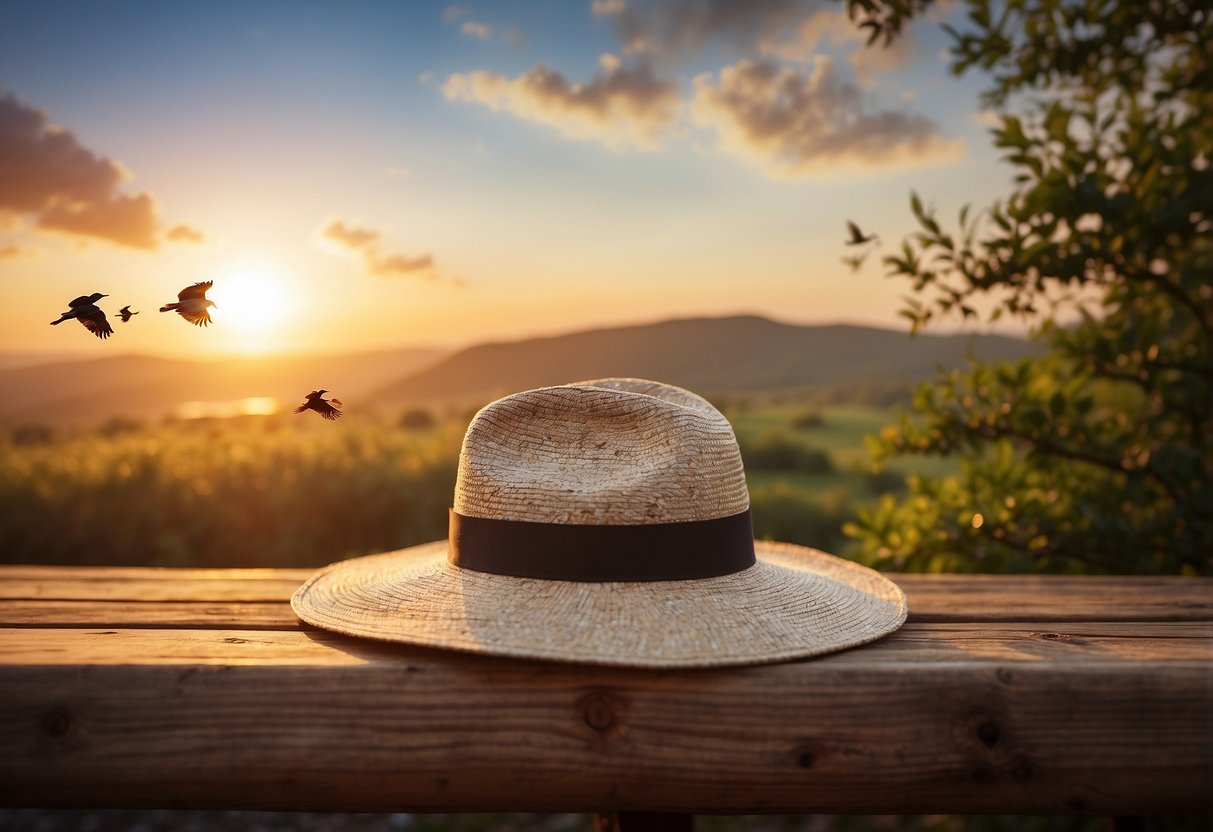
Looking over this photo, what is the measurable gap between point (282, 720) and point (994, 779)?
125 centimetres

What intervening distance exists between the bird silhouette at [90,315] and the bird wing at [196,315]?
14cm

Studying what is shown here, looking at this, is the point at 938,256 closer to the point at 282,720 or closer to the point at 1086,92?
the point at 1086,92

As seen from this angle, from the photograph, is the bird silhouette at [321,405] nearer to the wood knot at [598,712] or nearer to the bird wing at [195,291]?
the bird wing at [195,291]

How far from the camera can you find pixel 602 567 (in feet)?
5.23

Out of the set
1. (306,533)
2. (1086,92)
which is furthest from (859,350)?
(306,533)

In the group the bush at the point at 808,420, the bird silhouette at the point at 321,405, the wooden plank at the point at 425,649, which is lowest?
the wooden plank at the point at 425,649

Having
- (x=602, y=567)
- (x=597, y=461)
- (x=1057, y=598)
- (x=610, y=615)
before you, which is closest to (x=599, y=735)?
(x=610, y=615)

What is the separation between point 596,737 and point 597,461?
2.02 feet

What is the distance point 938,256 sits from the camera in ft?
8.82

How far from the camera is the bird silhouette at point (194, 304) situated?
155 cm


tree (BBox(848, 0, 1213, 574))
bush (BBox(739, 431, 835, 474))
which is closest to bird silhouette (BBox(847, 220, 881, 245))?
tree (BBox(848, 0, 1213, 574))

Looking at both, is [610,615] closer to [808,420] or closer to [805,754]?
[805,754]

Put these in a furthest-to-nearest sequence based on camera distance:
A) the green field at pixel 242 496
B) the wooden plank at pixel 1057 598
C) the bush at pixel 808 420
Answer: the bush at pixel 808 420 → the green field at pixel 242 496 → the wooden plank at pixel 1057 598

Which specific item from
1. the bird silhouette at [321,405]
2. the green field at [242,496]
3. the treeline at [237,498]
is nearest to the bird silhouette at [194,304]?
the bird silhouette at [321,405]
